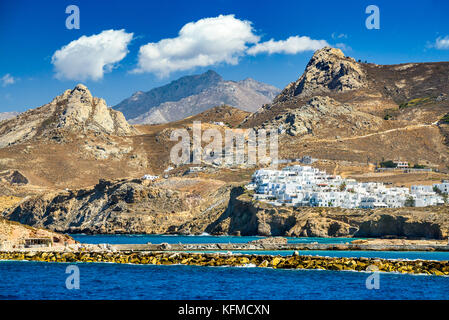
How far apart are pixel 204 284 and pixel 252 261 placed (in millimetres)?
13713

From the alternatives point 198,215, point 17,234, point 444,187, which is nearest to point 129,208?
point 198,215

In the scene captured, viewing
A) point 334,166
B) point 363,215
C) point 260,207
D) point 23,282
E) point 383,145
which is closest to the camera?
point 23,282

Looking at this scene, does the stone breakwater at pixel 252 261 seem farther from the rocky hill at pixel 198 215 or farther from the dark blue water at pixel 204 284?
the rocky hill at pixel 198 215

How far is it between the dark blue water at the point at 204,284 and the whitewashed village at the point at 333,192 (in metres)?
71.0

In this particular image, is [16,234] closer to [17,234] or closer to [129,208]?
[17,234]

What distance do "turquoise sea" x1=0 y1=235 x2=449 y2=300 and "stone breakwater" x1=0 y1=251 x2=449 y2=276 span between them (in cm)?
198

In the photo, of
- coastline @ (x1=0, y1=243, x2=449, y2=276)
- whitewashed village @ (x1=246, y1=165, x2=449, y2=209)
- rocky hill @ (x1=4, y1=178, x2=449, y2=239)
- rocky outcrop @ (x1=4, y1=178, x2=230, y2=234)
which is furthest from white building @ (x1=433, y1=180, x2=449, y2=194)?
coastline @ (x1=0, y1=243, x2=449, y2=276)

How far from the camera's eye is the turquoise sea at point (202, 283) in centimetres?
4156

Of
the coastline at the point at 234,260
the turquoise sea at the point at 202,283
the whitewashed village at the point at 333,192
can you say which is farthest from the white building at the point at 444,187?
the turquoise sea at the point at 202,283

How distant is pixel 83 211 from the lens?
522 ft

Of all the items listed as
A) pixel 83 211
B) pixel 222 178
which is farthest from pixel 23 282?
pixel 222 178
